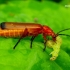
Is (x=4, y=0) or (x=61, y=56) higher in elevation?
(x=4, y=0)

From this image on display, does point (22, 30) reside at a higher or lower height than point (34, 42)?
higher

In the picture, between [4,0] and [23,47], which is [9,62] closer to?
[23,47]

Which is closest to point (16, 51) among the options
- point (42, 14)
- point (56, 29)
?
point (56, 29)

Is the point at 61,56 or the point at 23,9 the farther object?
the point at 23,9

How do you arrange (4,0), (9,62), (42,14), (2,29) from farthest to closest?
(4,0)
(42,14)
(2,29)
(9,62)

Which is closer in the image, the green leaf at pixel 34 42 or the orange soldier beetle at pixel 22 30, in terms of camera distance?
the green leaf at pixel 34 42

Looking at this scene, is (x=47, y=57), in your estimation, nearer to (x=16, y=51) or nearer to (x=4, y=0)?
(x=16, y=51)

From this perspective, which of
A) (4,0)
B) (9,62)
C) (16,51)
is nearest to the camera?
(9,62)

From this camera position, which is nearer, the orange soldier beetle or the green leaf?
the green leaf

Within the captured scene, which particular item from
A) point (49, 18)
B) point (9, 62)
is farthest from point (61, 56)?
point (49, 18)
